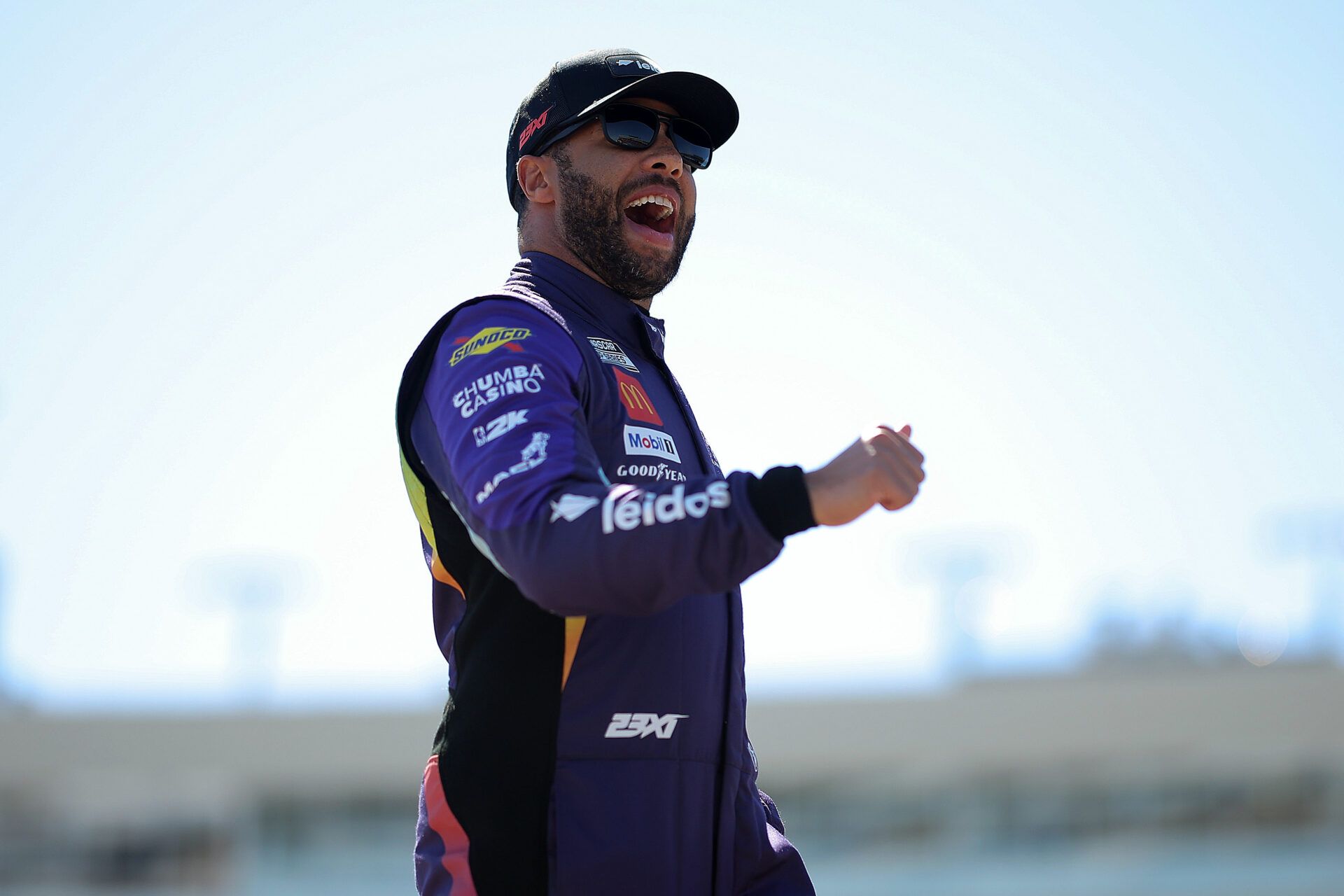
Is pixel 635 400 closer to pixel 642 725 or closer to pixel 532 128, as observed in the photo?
pixel 642 725

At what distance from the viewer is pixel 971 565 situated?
50.8 metres

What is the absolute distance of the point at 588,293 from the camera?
2873 mm

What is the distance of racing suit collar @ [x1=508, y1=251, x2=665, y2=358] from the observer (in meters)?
2.84

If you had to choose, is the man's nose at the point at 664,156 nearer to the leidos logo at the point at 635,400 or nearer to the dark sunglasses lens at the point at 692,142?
the dark sunglasses lens at the point at 692,142

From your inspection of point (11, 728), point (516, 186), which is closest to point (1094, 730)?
point (11, 728)

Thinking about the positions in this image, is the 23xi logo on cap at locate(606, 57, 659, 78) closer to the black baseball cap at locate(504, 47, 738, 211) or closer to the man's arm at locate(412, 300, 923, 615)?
the black baseball cap at locate(504, 47, 738, 211)

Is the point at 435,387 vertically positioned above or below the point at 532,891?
above

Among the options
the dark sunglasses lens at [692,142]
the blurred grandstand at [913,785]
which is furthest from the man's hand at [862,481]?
the blurred grandstand at [913,785]

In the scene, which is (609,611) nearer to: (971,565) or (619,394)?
(619,394)

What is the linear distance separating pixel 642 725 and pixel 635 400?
0.57 metres

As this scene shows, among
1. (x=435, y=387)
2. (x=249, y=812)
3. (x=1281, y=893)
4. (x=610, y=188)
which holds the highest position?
(x=610, y=188)

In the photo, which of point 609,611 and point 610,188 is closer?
point 609,611

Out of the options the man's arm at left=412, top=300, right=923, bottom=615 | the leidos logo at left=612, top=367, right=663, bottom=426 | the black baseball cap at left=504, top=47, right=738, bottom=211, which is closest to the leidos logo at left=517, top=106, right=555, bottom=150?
the black baseball cap at left=504, top=47, right=738, bottom=211

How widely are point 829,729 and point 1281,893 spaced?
9.34 meters
